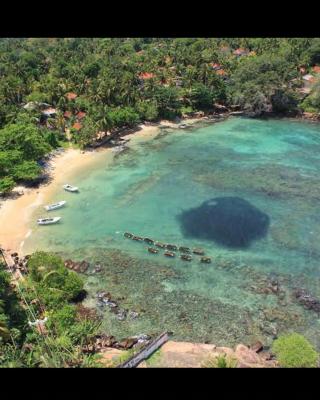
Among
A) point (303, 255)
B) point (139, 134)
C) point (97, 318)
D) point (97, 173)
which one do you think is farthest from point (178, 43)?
point (97, 318)

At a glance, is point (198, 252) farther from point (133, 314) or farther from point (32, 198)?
point (32, 198)

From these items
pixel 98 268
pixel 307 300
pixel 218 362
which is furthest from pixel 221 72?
pixel 218 362

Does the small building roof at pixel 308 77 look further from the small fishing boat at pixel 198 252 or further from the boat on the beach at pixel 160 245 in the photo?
the boat on the beach at pixel 160 245

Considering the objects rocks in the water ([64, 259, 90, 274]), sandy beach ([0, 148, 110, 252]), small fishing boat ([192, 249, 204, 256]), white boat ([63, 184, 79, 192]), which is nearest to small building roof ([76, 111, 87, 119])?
sandy beach ([0, 148, 110, 252])

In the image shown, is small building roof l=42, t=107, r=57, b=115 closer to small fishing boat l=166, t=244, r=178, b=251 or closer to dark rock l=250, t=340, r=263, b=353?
small fishing boat l=166, t=244, r=178, b=251

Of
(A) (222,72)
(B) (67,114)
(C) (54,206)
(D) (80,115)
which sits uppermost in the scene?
(A) (222,72)

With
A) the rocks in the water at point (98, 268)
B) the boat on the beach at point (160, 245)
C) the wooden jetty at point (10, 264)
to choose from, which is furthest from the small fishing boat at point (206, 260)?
the wooden jetty at point (10, 264)

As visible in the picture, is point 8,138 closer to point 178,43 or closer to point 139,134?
point 139,134

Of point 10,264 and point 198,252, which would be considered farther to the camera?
point 198,252
